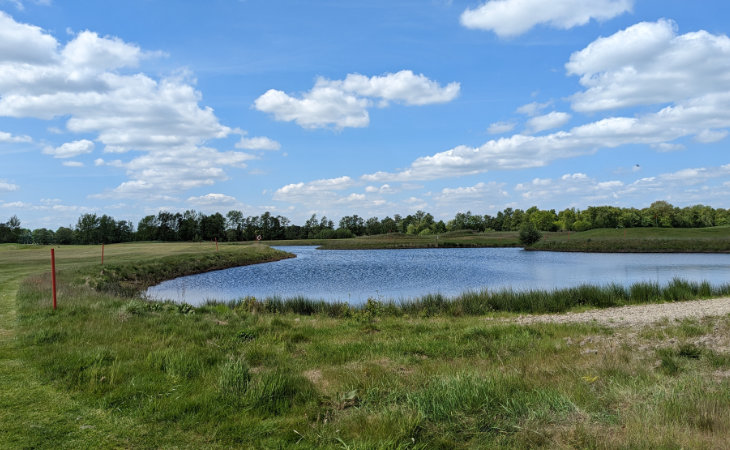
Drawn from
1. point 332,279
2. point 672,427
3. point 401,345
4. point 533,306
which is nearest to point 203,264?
point 332,279

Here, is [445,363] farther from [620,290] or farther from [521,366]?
[620,290]

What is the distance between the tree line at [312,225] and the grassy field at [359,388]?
99146mm

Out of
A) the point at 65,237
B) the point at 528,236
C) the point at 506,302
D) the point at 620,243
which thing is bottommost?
the point at 620,243

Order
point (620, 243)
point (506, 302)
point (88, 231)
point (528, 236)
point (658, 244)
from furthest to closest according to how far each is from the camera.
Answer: point (88, 231)
point (528, 236)
point (620, 243)
point (658, 244)
point (506, 302)

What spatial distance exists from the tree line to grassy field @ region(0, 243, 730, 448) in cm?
9915

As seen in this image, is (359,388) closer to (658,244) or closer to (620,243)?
(620,243)

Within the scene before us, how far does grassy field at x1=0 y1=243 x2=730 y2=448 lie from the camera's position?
4.15 metres

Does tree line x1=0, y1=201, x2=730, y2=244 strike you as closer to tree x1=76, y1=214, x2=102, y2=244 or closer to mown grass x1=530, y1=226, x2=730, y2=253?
tree x1=76, y1=214, x2=102, y2=244

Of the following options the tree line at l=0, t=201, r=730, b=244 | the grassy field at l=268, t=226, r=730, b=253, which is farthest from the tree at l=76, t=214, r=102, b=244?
the grassy field at l=268, t=226, r=730, b=253

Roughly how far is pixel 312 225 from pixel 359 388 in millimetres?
139844

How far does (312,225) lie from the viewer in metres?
144

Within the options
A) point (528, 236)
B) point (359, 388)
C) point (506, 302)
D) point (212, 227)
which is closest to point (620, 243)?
point (528, 236)

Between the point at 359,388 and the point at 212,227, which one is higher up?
the point at 212,227

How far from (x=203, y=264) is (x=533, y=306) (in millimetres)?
35520
